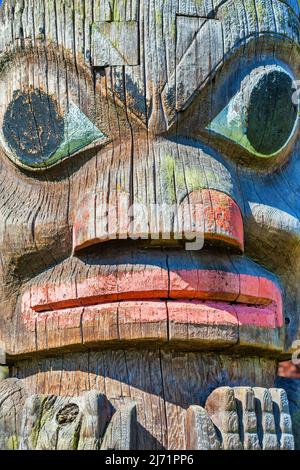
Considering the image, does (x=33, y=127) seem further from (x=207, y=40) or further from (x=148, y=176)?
(x=207, y=40)

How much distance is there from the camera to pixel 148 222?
350 cm

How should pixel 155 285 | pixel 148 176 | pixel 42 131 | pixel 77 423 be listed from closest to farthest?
pixel 77 423 < pixel 155 285 < pixel 148 176 < pixel 42 131

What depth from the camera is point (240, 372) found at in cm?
365

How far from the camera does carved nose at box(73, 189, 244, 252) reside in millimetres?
3498

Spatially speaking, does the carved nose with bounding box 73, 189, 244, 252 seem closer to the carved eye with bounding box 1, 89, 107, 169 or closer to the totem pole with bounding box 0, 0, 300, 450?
the totem pole with bounding box 0, 0, 300, 450

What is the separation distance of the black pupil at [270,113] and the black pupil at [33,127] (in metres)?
0.74

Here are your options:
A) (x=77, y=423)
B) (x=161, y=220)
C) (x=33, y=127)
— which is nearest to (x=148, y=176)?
(x=161, y=220)

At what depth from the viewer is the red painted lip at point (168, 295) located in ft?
11.5

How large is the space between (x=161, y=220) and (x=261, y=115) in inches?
25.9

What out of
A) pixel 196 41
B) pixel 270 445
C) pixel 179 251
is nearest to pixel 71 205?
pixel 179 251

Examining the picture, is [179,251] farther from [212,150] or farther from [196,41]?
[196,41]
